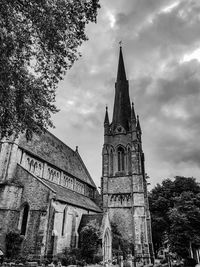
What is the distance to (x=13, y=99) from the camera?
8.53 metres

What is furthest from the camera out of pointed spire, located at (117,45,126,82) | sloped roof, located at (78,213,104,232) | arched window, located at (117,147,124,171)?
pointed spire, located at (117,45,126,82)

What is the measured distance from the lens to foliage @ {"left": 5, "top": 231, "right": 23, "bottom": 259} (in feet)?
54.1

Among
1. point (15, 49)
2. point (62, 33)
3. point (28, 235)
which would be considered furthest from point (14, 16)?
point (28, 235)

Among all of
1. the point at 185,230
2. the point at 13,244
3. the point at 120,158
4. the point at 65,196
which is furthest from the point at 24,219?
the point at 120,158

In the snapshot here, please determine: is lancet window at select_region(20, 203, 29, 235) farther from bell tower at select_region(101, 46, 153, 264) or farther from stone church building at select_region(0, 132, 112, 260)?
bell tower at select_region(101, 46, 153, 264)

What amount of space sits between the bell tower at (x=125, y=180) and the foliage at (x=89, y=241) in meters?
8.80

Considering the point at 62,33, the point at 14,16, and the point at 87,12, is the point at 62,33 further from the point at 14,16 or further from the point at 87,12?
the point at 14,16

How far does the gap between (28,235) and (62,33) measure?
A: 54.0 feet

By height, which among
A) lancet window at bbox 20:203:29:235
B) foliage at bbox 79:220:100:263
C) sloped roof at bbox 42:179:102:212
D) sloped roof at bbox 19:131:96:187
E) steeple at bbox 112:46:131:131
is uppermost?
steeple at bbox 112:46:131:131

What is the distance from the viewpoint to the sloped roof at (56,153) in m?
24.6

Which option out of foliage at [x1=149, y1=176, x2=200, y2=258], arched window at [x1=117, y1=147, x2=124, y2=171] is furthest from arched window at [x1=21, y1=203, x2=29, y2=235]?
arched window at [x1=117, y1=147, x2=124, y2=171]

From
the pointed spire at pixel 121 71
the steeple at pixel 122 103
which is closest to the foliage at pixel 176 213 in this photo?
the steeple at pixel 122 103

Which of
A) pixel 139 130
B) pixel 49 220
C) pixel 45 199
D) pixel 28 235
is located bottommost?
pixel 28 235

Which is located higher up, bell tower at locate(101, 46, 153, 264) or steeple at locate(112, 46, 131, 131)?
steeple at locate(112, 46, 131, 131)
